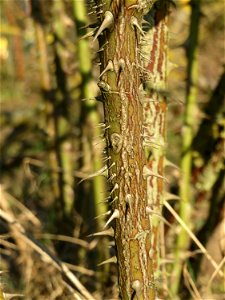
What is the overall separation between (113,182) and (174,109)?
3020 millimetres

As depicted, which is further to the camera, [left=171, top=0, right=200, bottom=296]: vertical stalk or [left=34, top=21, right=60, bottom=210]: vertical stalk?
[left=34, top=21, right=60, bottom=210]: vertical stalk

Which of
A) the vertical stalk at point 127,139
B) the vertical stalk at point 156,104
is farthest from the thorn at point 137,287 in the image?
the vertical stalk at point 156,104

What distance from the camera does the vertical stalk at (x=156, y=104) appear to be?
3.79 ft

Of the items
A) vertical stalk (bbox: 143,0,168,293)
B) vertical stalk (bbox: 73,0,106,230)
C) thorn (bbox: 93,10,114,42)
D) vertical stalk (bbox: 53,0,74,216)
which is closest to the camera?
thorn (bbox: 93,10,114,42)

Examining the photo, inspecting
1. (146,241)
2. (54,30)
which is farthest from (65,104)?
(146,241)

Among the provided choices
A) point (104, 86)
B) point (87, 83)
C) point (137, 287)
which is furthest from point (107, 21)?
point (87, 83)

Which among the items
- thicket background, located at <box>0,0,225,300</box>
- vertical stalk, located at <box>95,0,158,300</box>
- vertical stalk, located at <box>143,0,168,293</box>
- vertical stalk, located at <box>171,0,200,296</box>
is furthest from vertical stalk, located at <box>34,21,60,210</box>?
vertical stalk, located at <box>95,0,158,300</box>

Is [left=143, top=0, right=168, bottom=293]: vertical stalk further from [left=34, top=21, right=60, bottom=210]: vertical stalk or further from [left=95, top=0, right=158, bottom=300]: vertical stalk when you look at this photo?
[left=34, top=21, right=60, bottom=210]: vertical stalk

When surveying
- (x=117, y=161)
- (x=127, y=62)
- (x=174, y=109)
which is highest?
(x=127, y=62)

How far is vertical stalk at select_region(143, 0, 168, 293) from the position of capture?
3.79 feet

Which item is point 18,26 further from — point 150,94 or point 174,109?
point 150,94

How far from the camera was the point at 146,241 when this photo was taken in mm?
896

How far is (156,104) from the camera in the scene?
1225mm

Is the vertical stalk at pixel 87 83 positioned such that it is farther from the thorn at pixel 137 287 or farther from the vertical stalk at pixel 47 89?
the thorn at pixel 137 287
